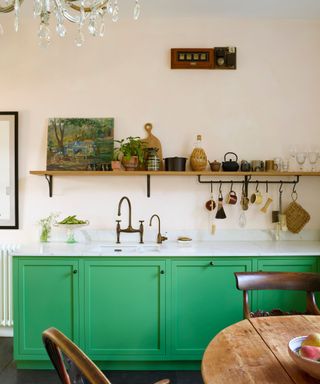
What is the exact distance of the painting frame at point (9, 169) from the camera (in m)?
2.83

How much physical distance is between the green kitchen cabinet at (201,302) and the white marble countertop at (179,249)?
129 millimetres

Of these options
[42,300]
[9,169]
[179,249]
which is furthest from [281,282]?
[9,169]

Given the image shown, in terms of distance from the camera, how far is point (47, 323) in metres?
2.33

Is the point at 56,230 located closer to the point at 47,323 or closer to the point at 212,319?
the point at 47,323

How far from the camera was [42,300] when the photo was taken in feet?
7.64

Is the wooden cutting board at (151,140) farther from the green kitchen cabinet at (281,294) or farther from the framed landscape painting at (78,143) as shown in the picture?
the green kitchen cabinet at (281,294)

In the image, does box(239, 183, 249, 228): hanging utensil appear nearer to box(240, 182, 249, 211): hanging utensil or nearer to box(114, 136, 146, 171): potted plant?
box(240, 182, 249, 211): hanging utensil

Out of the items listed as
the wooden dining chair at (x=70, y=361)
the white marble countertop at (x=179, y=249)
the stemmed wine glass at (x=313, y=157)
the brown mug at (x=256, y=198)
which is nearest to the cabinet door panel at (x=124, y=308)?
the white marble countertop at (x=179, y=249)

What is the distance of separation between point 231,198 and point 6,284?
7.01 ft

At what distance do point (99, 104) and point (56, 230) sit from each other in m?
1.20

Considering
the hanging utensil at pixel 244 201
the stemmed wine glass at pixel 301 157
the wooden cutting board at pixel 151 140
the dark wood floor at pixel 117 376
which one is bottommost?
the dark wood floor at pixel 117 376

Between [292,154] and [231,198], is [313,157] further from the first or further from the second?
[231,198]

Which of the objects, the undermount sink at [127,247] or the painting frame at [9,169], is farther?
the painting frame at [9,169]

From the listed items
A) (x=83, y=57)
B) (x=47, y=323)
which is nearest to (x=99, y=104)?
(x=83, y=57)
